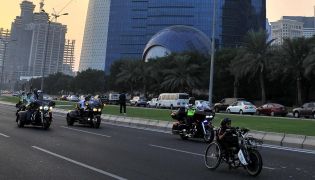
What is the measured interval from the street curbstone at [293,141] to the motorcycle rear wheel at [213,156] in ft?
25.7

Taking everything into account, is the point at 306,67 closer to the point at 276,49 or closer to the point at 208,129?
the point at 276,49

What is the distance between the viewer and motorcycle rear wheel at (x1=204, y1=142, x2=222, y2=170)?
10.6 metres

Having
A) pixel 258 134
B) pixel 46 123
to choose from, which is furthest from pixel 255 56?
pixel 46 123

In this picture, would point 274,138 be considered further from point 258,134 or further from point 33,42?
point 33,42

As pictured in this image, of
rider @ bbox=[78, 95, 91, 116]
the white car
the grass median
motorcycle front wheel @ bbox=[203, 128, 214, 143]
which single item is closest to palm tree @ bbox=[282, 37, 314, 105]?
the white car

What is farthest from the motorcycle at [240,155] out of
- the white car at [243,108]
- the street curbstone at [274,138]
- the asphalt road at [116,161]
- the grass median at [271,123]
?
the white car at [243,108]

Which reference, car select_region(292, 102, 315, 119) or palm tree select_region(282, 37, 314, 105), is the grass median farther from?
palm tree select_region(282, 37, 314, 105)

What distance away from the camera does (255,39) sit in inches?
2418

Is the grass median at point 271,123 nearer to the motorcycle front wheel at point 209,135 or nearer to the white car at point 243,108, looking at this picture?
the motorcycle front wheel at point 209,135

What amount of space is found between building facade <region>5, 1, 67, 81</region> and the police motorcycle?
7243 cm

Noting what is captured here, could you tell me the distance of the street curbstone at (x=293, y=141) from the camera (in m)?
17.7

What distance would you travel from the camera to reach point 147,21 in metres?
163

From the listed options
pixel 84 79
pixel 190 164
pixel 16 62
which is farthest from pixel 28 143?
pixel 16 62

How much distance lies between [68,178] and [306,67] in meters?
49.1
